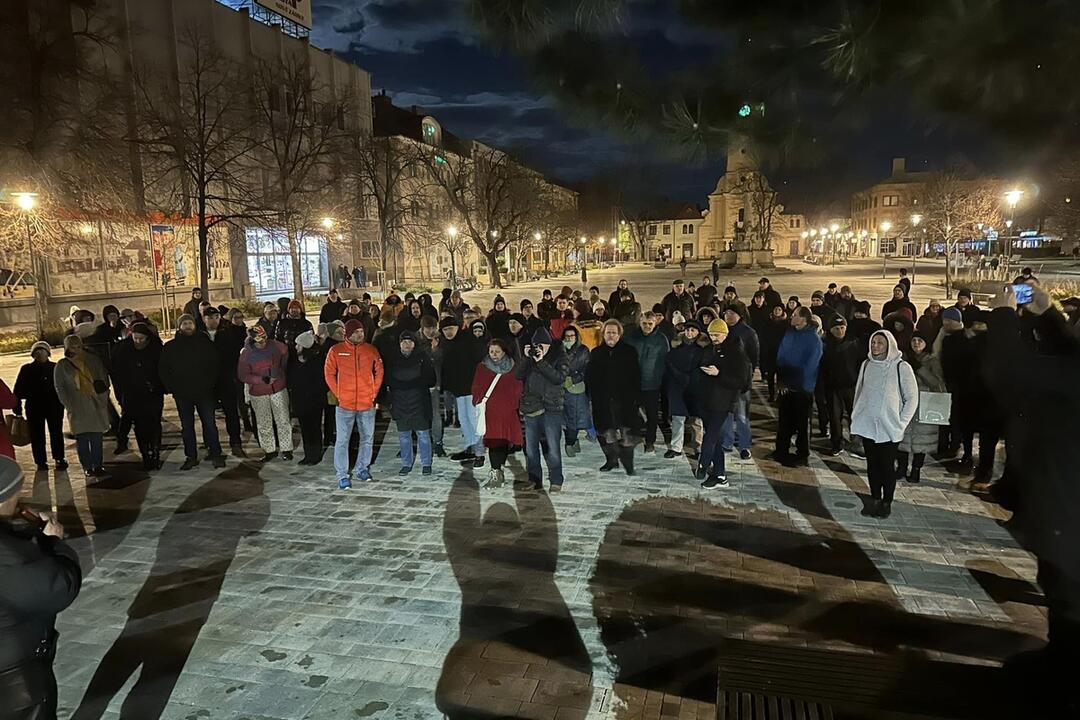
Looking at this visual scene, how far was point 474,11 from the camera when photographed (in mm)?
3078

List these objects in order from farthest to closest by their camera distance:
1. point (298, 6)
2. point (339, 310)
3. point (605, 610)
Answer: point (298, 6), point (339, 310), point (605, 610)

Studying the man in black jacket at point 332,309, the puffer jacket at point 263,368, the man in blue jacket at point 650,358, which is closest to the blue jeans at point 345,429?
the puffer jacket at point 263,368

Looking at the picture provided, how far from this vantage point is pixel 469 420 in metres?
9.11

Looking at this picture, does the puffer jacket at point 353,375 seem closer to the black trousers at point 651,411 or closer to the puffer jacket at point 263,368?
the puffer jacket at point 263,368

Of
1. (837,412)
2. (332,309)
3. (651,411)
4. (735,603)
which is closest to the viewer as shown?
(735,603)

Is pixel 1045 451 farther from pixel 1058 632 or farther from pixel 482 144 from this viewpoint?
pixel 482 144

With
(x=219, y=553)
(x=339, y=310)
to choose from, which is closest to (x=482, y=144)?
(x=339, y=310)

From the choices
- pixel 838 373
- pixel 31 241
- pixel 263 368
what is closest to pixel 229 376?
pixel 263 368

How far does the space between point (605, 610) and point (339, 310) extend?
10.1m

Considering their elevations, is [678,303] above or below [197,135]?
below

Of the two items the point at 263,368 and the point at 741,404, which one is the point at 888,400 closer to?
the point at 741,404

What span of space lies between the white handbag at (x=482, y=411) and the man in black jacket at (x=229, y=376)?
10.8 ft

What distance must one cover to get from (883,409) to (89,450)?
9.07 meters

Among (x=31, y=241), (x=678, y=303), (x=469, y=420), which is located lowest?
(x=469, y=420)
